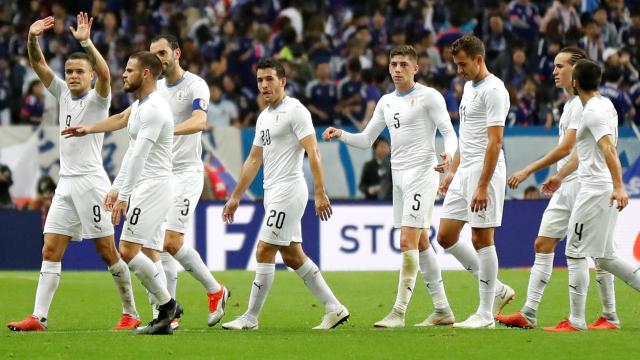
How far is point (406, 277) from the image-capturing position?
12508 millimetres

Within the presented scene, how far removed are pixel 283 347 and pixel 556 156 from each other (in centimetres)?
298

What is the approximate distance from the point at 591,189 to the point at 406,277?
1997mm

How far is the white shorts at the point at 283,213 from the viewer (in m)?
12.0

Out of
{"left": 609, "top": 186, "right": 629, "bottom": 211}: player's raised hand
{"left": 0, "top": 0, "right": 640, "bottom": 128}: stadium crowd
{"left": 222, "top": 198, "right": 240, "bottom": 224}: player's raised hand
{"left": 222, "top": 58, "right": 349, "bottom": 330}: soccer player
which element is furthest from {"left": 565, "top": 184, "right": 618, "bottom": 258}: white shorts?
{"left": 0, "top": 0, "right": 640, "bottom": 128}: stadium crowd

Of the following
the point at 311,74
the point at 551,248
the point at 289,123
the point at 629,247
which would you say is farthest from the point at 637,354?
the point at 311,74

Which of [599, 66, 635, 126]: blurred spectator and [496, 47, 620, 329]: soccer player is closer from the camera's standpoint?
[496, 47, 620, 329]: soccer player

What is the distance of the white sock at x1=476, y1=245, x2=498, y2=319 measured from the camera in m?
12.1

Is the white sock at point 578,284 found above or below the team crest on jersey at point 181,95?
below

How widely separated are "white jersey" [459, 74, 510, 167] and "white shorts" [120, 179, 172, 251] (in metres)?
2.69

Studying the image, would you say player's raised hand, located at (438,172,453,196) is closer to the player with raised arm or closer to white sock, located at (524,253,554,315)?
white sock, located at (524,253,554,315)

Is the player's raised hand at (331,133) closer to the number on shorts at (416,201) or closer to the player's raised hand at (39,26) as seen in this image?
the number on shorts at (416,201)

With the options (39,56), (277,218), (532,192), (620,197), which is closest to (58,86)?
(39,56)

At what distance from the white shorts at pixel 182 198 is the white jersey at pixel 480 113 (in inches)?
100

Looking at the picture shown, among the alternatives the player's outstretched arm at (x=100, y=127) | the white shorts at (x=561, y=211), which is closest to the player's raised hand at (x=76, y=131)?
the player's outstretched arm at (x=100, y=127)
